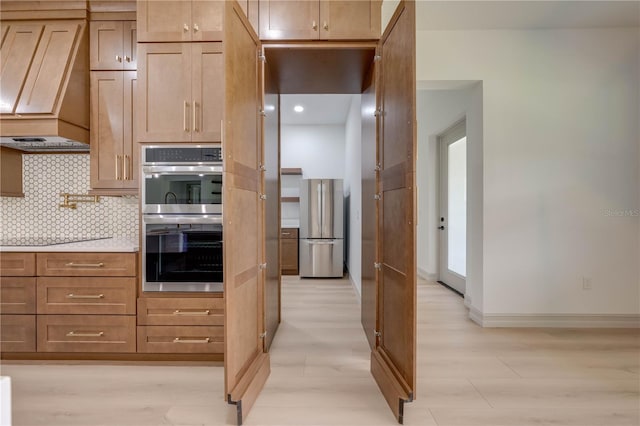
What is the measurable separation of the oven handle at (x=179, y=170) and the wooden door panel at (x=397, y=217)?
1.18 metres

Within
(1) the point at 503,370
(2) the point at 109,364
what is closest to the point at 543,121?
(1) the point at 503,370

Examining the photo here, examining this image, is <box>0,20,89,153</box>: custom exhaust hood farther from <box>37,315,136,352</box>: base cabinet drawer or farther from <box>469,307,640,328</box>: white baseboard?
<box>469,307,640,328</box>: white baseboard

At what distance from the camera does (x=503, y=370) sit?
2242 mm

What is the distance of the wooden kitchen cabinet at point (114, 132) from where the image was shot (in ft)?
7.97

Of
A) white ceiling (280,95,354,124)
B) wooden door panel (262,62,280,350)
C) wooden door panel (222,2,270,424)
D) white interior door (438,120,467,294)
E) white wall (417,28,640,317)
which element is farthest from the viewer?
white ceiling (280,95,354,124)

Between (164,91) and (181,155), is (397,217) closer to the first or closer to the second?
(181,155)

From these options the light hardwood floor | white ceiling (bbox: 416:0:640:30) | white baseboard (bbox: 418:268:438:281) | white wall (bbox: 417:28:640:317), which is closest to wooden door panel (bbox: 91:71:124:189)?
the light hardwood floor

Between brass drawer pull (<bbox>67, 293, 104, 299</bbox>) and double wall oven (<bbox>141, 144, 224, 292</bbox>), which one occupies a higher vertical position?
double wall oven (<bbox>141, 144, 224, 292</bbox>)

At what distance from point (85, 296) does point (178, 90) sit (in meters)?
1.57

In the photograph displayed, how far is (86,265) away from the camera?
2.27 m

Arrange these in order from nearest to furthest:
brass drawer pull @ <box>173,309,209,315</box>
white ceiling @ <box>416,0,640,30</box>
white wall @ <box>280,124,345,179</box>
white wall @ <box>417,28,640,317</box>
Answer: brass drawer pull @ <box>173,309,209,315</box> → white ceiling @ <box>416,0,640,30</box> → white wall @ <box>417,28,640,317</box> → white wall @ <box>280,124,345,179</box>

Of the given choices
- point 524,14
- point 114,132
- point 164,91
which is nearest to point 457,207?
point 524,14

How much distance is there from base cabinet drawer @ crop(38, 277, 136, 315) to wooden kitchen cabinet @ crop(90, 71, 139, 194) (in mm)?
677

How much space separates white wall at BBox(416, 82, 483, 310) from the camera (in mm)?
3168
